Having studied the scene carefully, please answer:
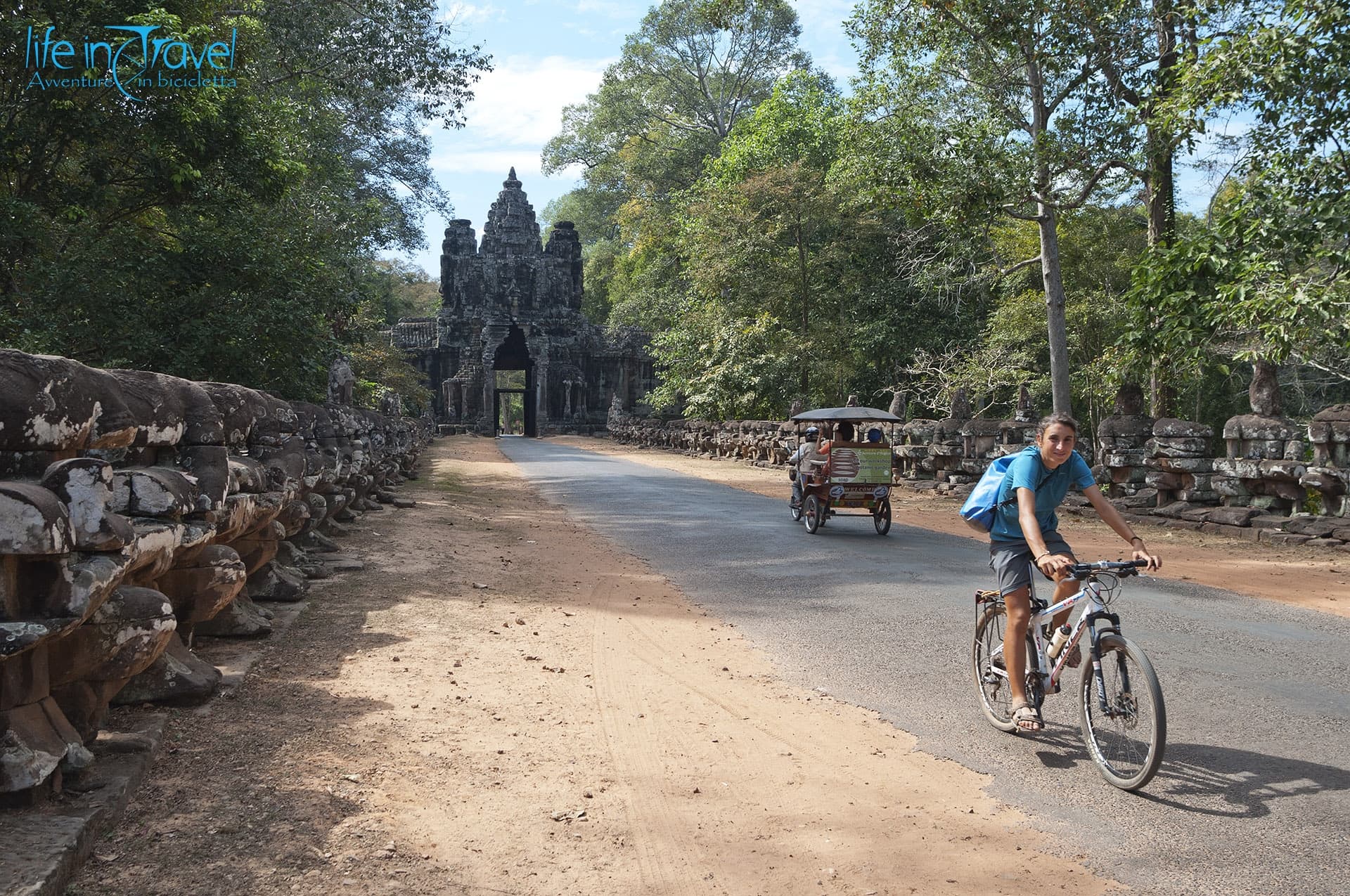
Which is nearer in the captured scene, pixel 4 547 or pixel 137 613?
pixel 4 547

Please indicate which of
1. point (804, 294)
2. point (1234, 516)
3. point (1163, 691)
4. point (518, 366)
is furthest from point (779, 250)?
point (518, 366)

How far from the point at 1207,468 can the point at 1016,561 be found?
442 inches

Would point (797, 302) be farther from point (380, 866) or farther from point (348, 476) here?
point (380, 866)

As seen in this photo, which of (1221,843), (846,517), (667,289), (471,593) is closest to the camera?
(1221,843)

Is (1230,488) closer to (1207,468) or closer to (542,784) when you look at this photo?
(1207,468)

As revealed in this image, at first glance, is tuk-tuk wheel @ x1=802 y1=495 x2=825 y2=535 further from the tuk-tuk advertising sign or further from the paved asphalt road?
the paved asphalt road

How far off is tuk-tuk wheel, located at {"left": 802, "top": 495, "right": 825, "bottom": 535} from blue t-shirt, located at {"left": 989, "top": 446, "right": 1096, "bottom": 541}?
8.26 meters

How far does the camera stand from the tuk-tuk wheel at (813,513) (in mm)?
13320

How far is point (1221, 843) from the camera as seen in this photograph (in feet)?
12.1

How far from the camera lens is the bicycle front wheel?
411 centimetres

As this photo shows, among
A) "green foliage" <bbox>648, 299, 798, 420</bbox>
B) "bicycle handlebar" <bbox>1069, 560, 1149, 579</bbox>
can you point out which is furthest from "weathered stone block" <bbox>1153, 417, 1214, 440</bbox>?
"green foliage" <bbox>648, 299, 798, 420</bbox>

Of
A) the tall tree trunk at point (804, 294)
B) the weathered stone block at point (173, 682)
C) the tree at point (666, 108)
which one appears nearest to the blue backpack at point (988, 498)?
the weathered stone block at point (173, 682)

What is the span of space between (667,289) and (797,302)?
1245 centimetres

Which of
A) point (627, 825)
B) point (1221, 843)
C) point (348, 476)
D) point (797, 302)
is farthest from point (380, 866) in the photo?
point (797, 302)
